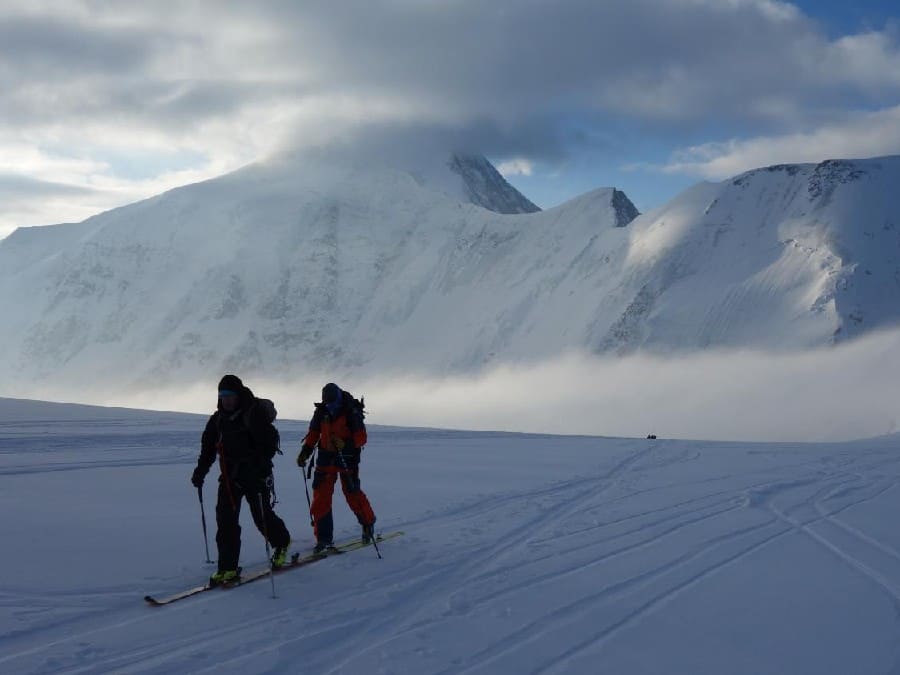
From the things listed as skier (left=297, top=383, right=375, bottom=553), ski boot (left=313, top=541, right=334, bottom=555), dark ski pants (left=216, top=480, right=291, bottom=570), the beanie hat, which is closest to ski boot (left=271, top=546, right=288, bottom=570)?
dark ski pants (left=216, top=480, right=291, bottom=570)

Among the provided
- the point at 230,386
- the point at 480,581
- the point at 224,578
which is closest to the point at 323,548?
the point at 224,578

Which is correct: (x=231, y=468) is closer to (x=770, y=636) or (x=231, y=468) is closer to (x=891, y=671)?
(x=770, y=636)

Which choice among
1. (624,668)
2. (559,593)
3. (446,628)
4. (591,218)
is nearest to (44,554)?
(446,628)

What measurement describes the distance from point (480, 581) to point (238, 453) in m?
2.62

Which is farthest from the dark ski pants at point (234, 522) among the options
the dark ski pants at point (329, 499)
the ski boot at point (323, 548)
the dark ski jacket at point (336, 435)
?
the dark ski jacket at point (336, 435)

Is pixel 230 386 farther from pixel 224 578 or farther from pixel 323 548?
pixel 323 548

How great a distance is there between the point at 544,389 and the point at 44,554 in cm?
8650

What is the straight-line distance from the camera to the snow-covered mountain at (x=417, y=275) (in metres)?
85.2

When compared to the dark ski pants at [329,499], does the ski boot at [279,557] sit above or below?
below

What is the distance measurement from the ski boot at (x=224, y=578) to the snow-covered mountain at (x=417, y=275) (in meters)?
81.1

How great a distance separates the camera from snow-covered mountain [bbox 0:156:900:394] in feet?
279

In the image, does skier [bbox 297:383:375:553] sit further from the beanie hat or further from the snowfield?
the beanie hat

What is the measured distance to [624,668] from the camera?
5398 mm

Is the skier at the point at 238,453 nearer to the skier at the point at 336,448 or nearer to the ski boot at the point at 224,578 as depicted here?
the ski boot at the point at 224,578
